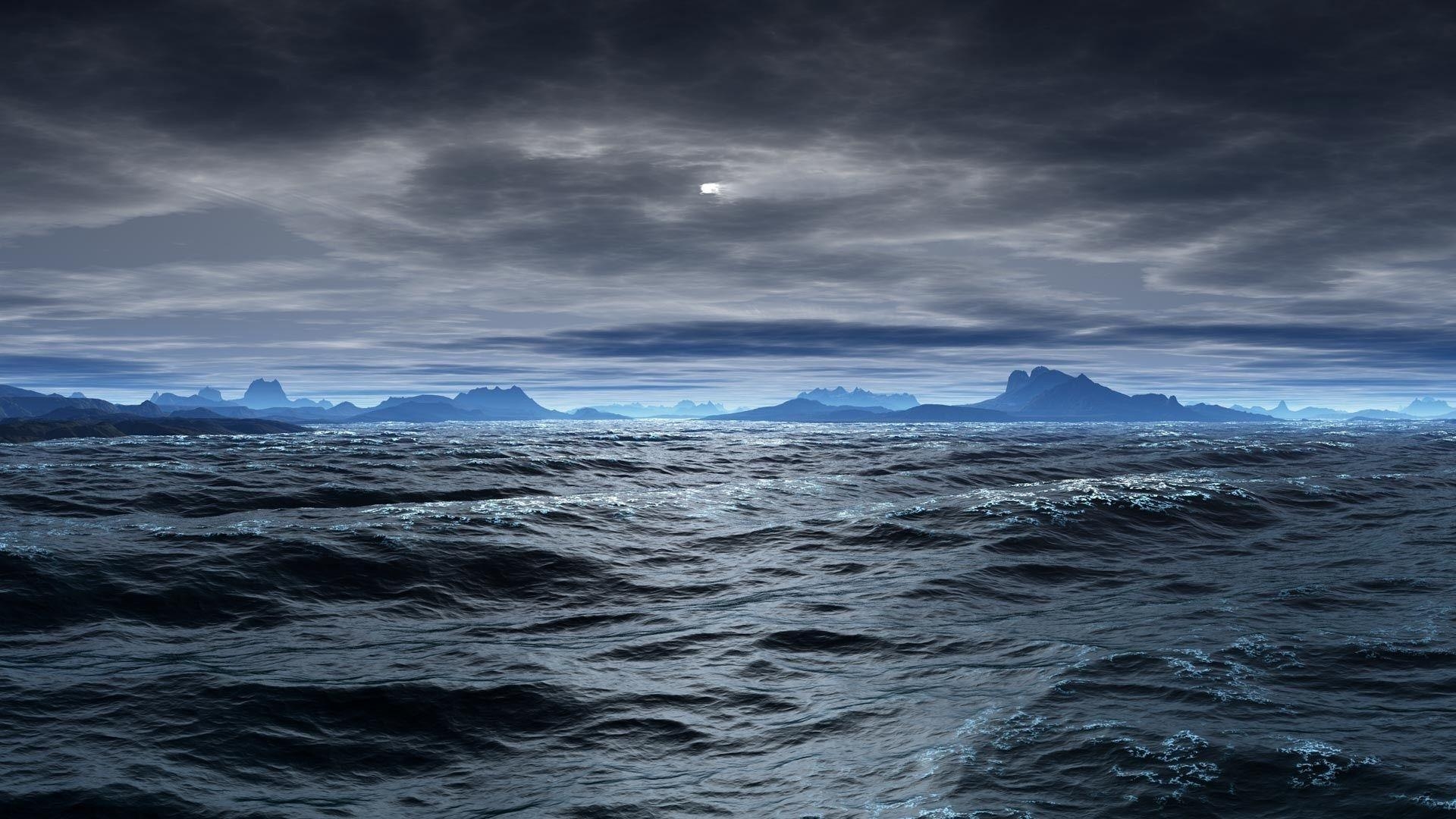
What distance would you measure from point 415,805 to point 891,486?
55.7 m

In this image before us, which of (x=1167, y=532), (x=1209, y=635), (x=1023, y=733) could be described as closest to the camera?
(x=1023, y=733)

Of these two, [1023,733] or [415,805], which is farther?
[1023,733]

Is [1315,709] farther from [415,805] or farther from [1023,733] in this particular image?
[415,805]

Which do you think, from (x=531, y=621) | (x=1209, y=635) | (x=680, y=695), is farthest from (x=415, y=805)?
(x=1209, y=635)

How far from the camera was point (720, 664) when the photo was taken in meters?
18.1

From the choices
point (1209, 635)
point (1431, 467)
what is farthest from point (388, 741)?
point (1431, 467)

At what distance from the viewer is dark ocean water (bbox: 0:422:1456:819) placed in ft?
37.1

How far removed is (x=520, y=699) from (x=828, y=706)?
20.8 ft

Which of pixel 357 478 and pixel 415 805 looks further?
pixel 357 478

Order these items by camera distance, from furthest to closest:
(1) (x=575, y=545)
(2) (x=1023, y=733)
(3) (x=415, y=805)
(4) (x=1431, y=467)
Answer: (4) (x=1431, y=467) < (1) (x=575, y=545) < (2) (x=1023, y=733) < (3) (x=415, y=805)

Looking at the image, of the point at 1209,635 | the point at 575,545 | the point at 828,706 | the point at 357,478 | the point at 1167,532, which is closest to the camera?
the point at 828,706

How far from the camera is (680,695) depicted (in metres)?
15.9

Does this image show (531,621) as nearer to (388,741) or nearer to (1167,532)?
(388,741)

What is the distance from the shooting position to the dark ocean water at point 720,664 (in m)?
11.3
